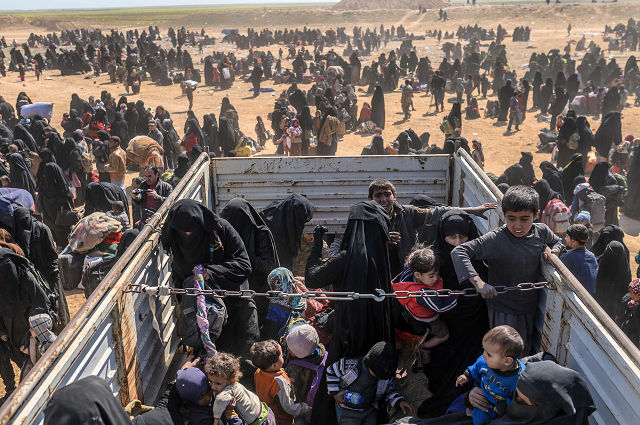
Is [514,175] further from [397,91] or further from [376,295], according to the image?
[397,91]

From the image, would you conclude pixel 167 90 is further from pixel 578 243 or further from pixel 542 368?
pixel 542 368

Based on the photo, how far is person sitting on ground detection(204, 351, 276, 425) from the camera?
2.47 metres

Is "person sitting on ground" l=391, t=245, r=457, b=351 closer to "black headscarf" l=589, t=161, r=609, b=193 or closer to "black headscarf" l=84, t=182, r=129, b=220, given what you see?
"black headscarf" l=84, t=182, r=129, b=220

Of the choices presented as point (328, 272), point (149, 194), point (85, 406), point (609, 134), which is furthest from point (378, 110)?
point (85, 406)

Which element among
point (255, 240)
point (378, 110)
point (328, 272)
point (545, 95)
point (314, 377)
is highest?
point (328, 272)

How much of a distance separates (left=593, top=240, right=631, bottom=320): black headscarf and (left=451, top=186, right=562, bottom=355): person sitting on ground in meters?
2.08

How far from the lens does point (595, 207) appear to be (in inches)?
245

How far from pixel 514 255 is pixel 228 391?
68.5 inches

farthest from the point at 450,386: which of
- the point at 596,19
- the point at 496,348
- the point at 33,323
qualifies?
the point at 596,19

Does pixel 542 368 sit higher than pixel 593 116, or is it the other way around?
pixel 542 368

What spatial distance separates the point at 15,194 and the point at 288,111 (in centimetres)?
845

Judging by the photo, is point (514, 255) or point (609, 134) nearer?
point (514, 255)

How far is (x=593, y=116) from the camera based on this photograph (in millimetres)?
15578

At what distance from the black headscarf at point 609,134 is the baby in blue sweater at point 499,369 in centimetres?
961
